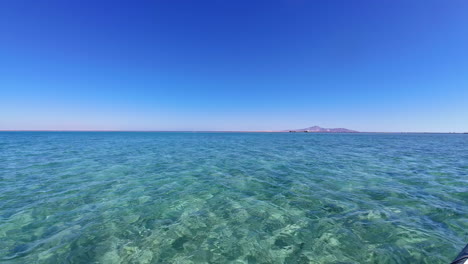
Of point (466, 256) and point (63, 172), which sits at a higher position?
point (466, 256)

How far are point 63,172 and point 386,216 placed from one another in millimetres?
18207

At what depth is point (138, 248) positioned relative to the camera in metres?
4.52

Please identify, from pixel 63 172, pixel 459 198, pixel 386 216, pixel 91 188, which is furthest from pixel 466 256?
pixel 63 172

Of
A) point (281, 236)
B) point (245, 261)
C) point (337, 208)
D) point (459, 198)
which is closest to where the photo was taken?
point (245, 261)

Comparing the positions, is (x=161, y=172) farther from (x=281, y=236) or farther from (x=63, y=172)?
(x=281, y=236)

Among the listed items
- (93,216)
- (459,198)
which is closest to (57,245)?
(93,216)

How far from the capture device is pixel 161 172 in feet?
40.7

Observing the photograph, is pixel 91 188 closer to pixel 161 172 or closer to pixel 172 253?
pixel 161 172

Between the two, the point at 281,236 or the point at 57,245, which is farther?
the point at 281,236

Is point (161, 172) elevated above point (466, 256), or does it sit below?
below

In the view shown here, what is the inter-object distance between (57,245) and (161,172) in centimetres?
777

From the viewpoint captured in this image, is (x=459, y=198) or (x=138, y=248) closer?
(x=138, y=248)

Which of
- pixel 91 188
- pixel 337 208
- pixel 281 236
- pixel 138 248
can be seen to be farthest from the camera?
pixel 91 188

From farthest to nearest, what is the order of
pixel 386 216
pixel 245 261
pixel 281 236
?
1. pixel 386 216
2. pixel 281 236
3. pixel 245 261
